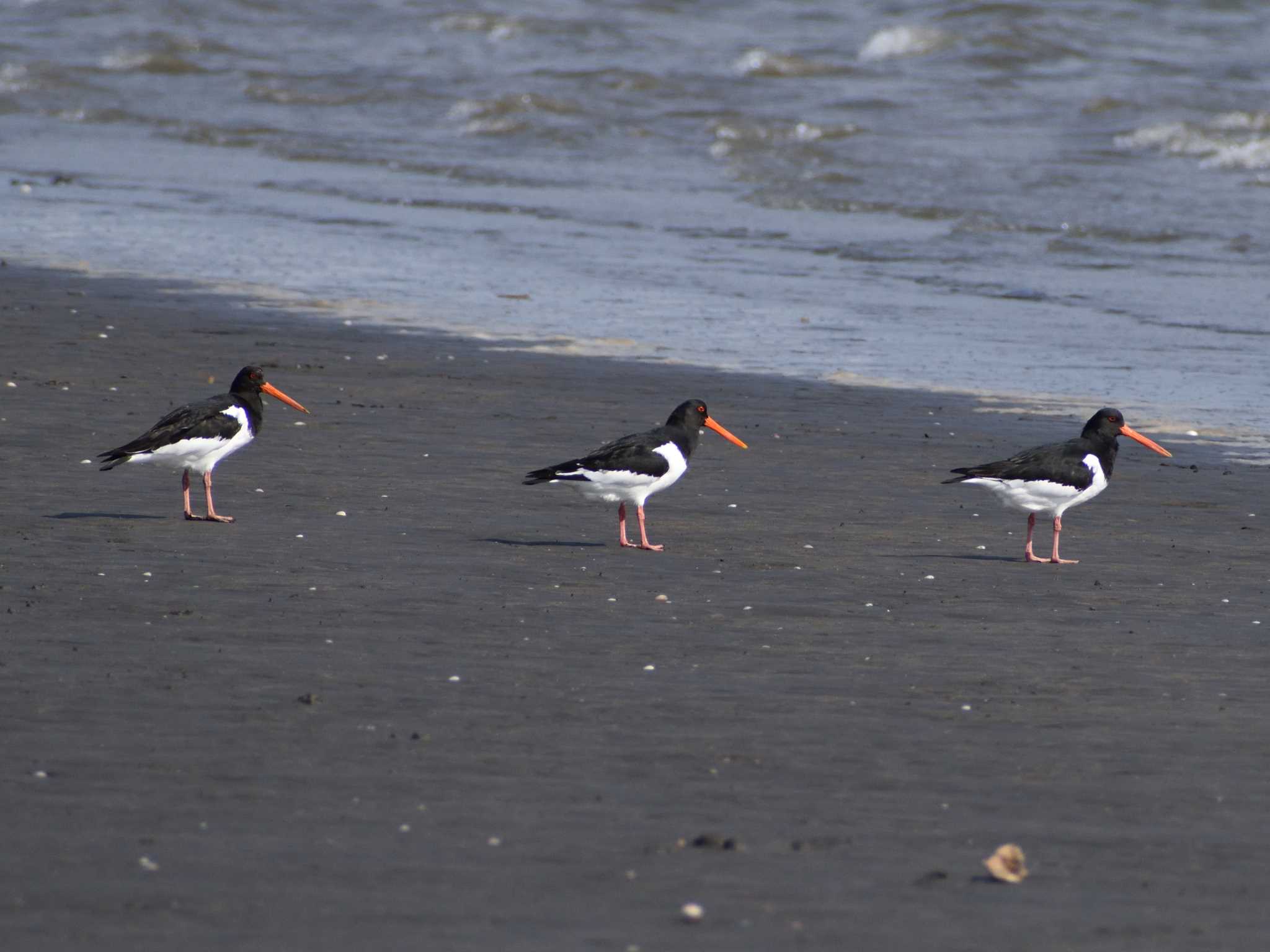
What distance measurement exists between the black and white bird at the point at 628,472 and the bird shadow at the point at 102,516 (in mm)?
2133

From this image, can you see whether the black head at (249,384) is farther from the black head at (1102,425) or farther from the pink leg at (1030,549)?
the black head at (1102,425)

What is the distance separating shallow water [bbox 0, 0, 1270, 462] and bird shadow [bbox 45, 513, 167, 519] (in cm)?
702

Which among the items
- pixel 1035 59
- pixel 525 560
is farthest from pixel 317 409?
pixel 1035 59

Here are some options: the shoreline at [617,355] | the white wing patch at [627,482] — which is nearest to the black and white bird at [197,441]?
the white wing patch at [627,482]

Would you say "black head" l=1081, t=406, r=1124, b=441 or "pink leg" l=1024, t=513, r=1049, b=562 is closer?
"pink leg" l=1024, t=513, r=1049, b=562

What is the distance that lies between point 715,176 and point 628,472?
23.3 m

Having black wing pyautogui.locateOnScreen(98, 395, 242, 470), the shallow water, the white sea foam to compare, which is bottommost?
the shallow water

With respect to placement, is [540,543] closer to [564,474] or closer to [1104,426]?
[564,474]

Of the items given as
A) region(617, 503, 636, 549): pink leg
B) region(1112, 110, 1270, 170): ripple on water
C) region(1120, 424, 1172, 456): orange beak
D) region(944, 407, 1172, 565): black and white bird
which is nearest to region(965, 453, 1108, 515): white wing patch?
region(944, 407, 1172, 565): black and white bird

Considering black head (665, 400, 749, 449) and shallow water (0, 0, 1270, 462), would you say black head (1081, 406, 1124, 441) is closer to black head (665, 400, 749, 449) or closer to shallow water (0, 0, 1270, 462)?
black head (665, 400, 749, 449)

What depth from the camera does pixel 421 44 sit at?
4969 centimetres

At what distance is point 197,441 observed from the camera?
412 inches

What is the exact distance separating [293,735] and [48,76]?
1698 inches

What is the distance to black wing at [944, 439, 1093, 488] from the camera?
1024 cm
